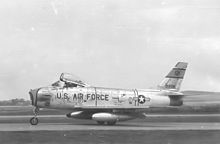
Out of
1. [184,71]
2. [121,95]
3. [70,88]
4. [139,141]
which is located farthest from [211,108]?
[139,141]

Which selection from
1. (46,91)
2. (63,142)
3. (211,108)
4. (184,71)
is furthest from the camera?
(211,108)

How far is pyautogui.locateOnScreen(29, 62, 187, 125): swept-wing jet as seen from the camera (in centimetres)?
Answer: 3128

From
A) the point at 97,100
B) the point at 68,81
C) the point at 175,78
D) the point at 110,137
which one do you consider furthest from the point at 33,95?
the point at 110,137

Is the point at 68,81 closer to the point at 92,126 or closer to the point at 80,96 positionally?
the point at 80,96

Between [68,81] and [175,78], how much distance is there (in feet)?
26.6

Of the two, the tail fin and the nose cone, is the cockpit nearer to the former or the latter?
the nose cone

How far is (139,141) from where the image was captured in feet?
64.4

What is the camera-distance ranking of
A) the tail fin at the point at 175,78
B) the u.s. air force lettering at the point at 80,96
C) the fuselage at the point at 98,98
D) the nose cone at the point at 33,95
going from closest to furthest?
the nose cone at the point at 33,95
the fuselage at the point at 98,98
the u.s. air force lettering at the point at 80,96
the tail fin at the point at 175,78

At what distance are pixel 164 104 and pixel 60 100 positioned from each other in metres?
7.37

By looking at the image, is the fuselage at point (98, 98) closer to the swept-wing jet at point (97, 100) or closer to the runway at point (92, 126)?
the swept-wing jet at point (97, 100)

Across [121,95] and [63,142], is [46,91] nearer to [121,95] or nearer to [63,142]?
[121,95]

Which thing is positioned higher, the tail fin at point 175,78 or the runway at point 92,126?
the tail fin at point 175,78

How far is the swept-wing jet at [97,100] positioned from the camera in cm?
3128

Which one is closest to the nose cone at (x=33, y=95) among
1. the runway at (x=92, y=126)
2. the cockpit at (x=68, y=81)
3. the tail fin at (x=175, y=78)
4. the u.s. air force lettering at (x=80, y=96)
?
the cockpit at (x=68, y=81)
